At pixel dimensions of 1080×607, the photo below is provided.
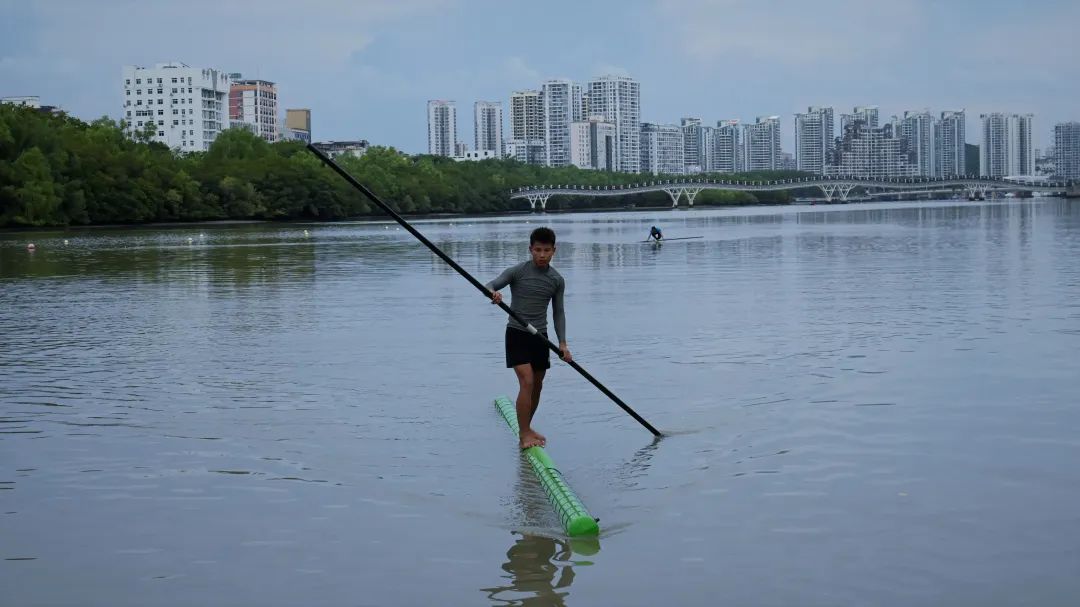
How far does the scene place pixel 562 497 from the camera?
314 inches

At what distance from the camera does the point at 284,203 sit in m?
113

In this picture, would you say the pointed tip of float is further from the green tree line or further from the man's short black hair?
the green tree line

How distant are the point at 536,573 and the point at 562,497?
1.17m

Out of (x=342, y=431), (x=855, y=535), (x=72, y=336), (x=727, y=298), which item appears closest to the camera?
(x=855, y=535)

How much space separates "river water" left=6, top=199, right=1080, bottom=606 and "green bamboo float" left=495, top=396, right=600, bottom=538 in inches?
4.7

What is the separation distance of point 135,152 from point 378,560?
334ft

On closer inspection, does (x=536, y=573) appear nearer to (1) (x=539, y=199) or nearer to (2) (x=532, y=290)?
(2) (x=532, y=290)

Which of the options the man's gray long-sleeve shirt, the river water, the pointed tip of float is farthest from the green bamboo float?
the man's gray long-sleeve shirt

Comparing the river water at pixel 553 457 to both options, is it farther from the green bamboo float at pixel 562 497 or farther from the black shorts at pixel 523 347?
the black shorts at pixel 523 347

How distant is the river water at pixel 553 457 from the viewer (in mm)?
6781

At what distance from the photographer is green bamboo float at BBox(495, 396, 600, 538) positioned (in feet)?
24.5

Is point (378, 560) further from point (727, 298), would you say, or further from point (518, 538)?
point (727, 298)

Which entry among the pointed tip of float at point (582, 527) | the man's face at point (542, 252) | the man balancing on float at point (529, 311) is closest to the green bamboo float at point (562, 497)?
the pointed tip of float at point (582, 527)

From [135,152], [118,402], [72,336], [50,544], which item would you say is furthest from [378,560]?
[135,152]
